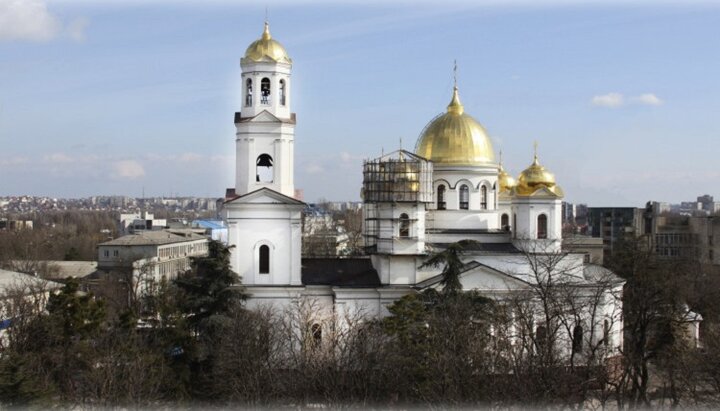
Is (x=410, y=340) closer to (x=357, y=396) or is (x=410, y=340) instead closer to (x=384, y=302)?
(x=357, y=396)

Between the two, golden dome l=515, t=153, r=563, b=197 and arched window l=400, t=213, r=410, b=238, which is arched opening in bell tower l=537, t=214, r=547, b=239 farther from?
arched window l=400, t=213, r=410, b=238

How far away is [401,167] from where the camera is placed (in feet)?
114

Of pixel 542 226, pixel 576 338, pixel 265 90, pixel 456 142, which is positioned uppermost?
pixel 265 90

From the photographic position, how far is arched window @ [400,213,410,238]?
33.7 metres

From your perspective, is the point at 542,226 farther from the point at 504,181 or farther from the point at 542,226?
the point at 504,181

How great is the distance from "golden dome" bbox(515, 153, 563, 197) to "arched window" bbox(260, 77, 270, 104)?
10.5 metres

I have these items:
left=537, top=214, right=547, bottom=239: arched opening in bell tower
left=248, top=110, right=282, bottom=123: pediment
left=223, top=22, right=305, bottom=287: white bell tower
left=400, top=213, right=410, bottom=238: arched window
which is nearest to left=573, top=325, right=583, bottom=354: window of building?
left=537, top=214, right=547, bottom=239: arched opening in bell tower

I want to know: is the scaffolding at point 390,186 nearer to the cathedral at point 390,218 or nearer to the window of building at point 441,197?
the cathedral at point 390,218

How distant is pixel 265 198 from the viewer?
31.7 m

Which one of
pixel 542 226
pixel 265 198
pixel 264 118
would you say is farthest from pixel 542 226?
pixel 264 118

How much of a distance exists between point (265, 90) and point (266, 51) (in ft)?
4.53

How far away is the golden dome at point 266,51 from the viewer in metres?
32.0

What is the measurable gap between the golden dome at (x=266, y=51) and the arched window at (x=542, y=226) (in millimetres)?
11365

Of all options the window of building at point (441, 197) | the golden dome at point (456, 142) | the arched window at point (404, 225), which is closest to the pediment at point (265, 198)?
the arched window at point (404, 225)
